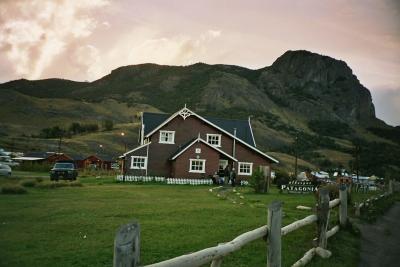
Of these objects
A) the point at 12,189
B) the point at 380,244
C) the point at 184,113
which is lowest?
the point at 380,244

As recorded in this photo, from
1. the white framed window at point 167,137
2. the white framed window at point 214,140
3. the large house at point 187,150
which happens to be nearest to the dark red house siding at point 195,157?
the large house at point 187,150

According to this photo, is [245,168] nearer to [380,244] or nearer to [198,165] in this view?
[198,165]

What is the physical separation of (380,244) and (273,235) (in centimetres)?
676

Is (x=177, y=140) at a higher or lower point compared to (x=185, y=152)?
higher

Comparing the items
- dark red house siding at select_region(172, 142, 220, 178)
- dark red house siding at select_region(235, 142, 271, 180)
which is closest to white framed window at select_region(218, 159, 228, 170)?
dark red house siding at select_region(235, 142, 271, 180)

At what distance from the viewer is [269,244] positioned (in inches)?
316

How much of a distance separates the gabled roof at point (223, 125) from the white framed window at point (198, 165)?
6235mm

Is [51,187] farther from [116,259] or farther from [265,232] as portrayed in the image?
[116,259]

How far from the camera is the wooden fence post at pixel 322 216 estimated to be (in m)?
10.9

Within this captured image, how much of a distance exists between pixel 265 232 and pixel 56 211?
1177 cm

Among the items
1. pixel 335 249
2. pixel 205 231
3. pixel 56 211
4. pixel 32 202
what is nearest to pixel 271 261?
pixel 335 249

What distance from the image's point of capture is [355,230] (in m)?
14.4

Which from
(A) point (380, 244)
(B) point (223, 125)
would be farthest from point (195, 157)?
(A) point (380, 244)

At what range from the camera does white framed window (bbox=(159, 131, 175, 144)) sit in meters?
49.4
